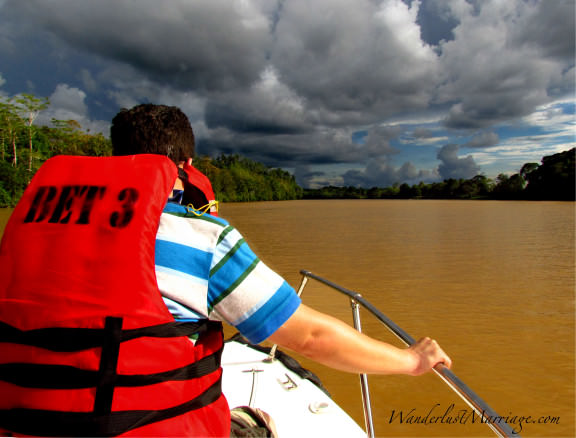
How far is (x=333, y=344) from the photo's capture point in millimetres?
895

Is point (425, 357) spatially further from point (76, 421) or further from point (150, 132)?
point (150, 132)

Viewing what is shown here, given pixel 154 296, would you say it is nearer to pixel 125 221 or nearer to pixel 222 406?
pixel 125 221

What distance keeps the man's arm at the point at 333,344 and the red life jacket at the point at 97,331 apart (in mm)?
195

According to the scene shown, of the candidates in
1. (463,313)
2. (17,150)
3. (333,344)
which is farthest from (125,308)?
(17,150)

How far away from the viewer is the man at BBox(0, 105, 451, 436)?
73 cm

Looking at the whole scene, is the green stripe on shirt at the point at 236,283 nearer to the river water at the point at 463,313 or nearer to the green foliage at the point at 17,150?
the river water at the point at 463,313

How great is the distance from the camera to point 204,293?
79cm

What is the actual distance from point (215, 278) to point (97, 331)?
0.24 m

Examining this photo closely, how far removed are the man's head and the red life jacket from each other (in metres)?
0.20

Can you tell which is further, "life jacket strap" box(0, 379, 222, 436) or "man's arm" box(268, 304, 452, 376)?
"man's arm" box(268, 304, 452, 376)

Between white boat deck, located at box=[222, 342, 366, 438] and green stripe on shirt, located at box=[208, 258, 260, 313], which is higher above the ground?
green stripe on shirt, located at box=[208, 258, 260, 313]

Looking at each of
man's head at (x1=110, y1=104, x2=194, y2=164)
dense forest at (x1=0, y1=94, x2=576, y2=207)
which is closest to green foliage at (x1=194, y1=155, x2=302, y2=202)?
dense forest at (x1=0, y1=94, x2=576, y2=207)

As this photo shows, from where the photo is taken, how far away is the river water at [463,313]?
3.74m

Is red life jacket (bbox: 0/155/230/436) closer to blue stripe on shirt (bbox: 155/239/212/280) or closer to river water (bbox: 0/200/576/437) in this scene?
blue stripe on shirt (bbox: 155/239/212/280)
